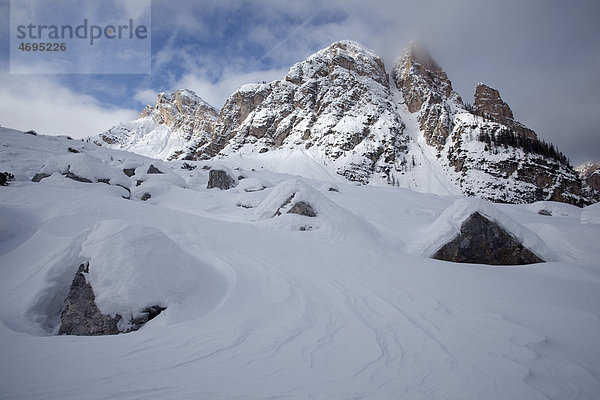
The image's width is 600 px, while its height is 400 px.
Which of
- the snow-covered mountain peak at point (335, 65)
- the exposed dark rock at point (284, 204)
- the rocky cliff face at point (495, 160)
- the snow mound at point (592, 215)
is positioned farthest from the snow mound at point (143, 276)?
the snow-covered mountain peak at point (335, 65)

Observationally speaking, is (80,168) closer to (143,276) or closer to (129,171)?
(129,171)

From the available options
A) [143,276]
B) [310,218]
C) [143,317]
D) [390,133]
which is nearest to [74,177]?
[310,218]

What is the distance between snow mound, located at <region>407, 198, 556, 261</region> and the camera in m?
7.14

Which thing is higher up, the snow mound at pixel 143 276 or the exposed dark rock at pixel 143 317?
the snow mound at pixel 143 276

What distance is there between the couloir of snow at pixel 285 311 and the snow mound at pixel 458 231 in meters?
0.05

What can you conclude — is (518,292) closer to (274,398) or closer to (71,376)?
(274,398)

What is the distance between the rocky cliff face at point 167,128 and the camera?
153875 mm

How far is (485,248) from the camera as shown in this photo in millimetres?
7172

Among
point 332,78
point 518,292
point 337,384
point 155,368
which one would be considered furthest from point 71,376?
point 332,78

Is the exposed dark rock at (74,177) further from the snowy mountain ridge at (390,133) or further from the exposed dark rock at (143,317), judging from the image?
the snowy mountain ridge at (390,133)

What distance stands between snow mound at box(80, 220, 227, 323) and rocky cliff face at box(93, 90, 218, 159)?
152518mm

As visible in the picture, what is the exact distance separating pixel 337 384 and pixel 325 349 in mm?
534

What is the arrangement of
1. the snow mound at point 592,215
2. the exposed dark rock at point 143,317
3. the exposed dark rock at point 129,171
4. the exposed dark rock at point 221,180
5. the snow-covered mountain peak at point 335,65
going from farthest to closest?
the snow-covered mountain peak at point 335,65
the exposed dark rock at point 129,171
the exposed dark rock at point 221,180
the snow mound at point 592,215
the exposed dark rock at point 143,317

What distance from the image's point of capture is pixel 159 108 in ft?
610
